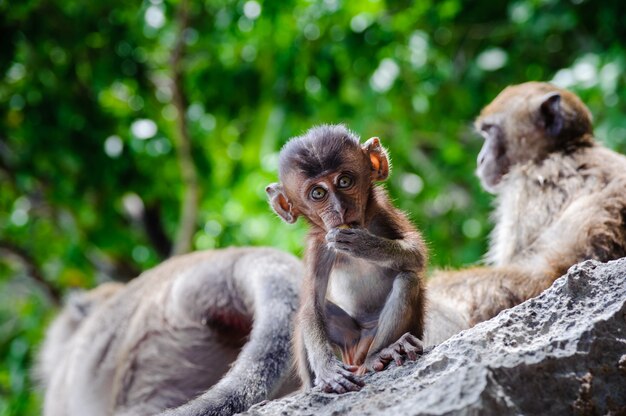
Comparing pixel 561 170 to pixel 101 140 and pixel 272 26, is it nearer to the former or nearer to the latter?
pixel 272 26

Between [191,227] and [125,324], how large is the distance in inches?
113

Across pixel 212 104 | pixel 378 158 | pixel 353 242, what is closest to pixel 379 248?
pixel 353 242

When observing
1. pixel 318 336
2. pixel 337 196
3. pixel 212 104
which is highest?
pixel 212 104

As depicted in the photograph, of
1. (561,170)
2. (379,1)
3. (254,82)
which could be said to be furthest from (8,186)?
(561,170)

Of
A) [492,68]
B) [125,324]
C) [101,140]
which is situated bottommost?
[125,324]

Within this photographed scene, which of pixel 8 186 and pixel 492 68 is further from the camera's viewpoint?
pixel 8 186

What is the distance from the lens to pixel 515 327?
2.57 metres

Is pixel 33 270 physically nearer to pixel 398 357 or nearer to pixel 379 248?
pixel 379 248

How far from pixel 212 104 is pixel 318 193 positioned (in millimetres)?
5560

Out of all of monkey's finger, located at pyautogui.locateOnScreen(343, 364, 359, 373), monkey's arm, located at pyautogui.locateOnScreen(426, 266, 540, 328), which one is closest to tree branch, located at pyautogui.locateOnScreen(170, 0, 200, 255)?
monkey's arm, located at pyautogui.locateOnScreen(426, 266, 540, 328)

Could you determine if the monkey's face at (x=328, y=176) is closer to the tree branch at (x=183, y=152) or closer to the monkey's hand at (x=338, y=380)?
the monkey's hand at (x=338, y=380)

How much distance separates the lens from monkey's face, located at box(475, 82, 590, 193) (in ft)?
16.0

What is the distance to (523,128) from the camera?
195 inches

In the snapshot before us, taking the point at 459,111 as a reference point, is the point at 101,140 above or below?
above
